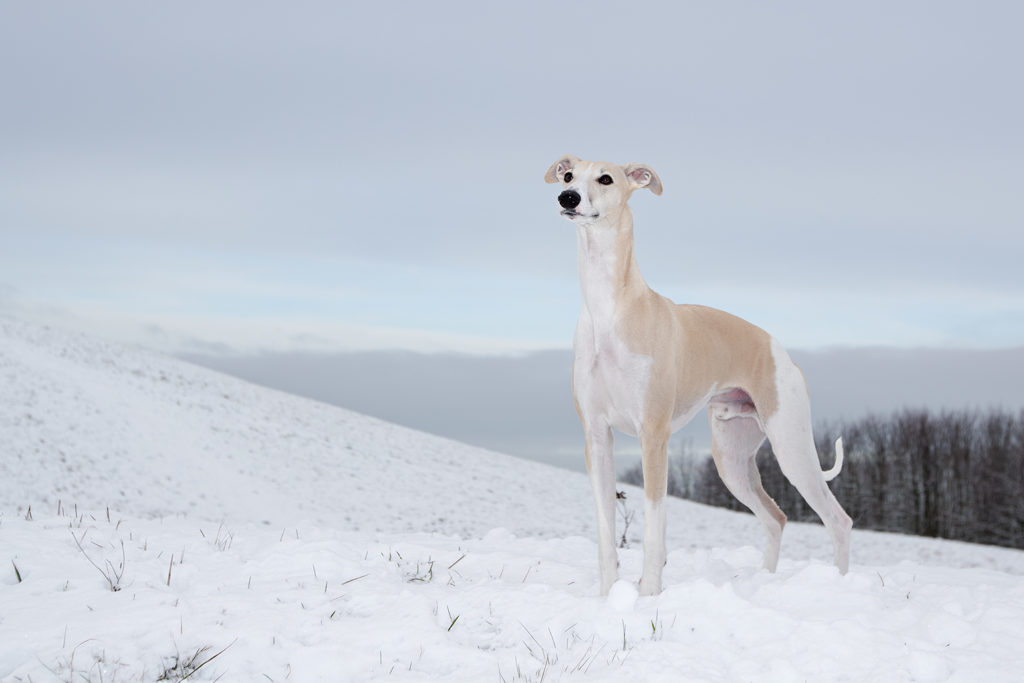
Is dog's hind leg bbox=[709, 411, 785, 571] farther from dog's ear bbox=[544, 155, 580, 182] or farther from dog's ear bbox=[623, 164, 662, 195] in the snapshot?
dog's ear bbox=[544, 155, 580, 182]

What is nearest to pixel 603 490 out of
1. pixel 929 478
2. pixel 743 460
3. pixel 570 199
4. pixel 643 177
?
pixel 743 460

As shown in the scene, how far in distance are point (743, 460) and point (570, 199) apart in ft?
9.94

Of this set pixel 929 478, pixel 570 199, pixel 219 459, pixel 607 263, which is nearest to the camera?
pixel 570 199

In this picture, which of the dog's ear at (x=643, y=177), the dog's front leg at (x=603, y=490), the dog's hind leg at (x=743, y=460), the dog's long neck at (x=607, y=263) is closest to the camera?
the dog's long neck at (x=607, y=263)

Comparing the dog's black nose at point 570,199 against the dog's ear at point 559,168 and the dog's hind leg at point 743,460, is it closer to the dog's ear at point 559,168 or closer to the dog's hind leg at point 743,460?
the dog's ear at point 559,168

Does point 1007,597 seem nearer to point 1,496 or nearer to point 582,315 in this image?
point 582,315

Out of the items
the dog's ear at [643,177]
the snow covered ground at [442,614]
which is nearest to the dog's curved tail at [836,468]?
the snow covered ground at [442,614]

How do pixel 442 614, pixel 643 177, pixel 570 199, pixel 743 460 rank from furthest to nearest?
pixel 743 460, pixel 643 177, pixel 570 199, pixel 442 614

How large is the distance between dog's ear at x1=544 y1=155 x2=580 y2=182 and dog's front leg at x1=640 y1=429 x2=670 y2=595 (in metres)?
1.97

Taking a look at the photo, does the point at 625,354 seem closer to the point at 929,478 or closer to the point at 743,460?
the point at 743,460

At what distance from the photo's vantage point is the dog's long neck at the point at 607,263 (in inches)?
213

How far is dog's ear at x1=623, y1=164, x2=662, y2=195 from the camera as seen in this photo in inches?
223

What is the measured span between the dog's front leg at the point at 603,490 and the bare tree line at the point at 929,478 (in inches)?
1173

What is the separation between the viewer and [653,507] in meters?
5.32
